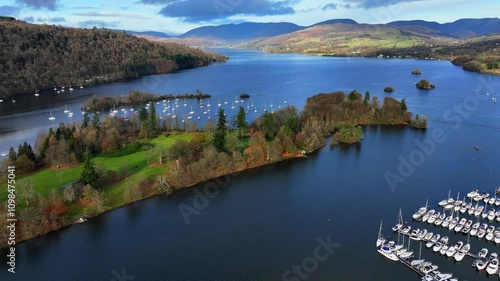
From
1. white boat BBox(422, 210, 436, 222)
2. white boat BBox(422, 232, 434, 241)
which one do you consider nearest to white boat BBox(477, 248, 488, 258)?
white boat BBox(422, 232, 434, 241)

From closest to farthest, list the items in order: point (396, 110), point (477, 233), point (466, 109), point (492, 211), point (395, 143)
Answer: point (477, 233), point (492, 211), point (395, 143), point (396, 110), point (466, 109)

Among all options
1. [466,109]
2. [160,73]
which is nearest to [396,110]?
[466,109]

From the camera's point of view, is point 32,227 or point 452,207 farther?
point 452,207

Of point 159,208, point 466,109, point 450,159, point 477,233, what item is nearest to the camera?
point 477,233

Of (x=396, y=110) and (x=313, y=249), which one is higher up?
(x=396, y=110)

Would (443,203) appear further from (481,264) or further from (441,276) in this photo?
(441,276)

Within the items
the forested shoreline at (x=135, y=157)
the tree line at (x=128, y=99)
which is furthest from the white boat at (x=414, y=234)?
the tree line at (x=128, y=99)

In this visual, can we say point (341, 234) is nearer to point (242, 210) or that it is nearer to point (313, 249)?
point (313, 249)
